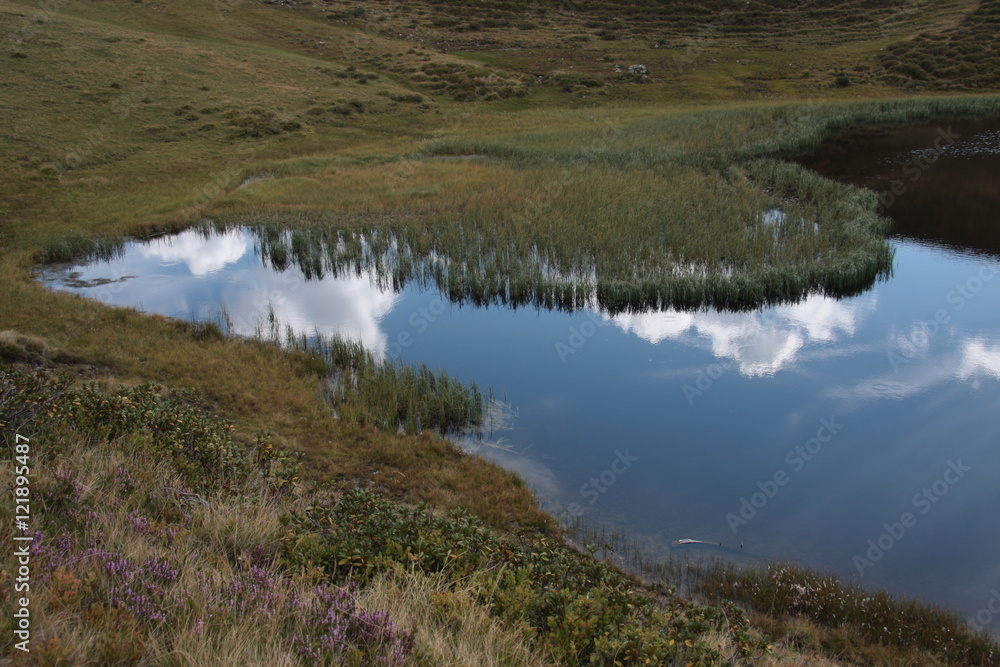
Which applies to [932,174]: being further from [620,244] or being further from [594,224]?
[620,244]

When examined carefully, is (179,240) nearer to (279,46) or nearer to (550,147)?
(550,147)

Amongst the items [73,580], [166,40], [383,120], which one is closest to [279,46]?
[166,40]

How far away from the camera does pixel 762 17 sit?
80625 mm

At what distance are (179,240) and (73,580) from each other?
2103 centimetres

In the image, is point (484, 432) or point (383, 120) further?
point (383, 120)

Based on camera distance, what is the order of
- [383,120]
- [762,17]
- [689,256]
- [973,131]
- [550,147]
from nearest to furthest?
[689,256] → [550,147] → [973,131] → [383,120] → [762,17]
